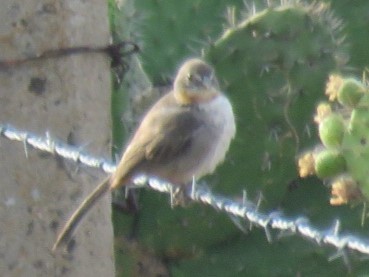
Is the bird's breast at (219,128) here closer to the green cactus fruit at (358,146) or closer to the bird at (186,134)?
the bird at (186,134)

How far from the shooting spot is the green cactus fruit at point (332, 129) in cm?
315

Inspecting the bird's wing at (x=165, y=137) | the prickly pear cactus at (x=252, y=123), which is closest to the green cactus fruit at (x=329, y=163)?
the bird's wing at (x=165, y=137)

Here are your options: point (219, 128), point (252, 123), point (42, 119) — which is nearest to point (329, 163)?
point (219, 128)

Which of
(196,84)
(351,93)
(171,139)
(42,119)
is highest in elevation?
(351,93)

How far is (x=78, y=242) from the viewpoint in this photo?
11.4 feet

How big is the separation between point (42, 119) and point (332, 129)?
85 cm

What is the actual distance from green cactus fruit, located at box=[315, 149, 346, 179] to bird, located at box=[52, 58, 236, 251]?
0.58m

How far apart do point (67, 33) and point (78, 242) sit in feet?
2.05

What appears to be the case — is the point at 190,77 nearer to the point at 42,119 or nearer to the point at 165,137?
the point at 165,137

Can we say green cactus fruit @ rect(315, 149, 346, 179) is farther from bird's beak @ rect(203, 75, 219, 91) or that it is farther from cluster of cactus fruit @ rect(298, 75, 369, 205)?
bird's beak @ rect(203, 75, 219, 91)

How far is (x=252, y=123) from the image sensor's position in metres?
4.31

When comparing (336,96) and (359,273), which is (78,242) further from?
(359,273)

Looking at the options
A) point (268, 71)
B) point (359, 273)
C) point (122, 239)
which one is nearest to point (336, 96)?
point (268, 71)

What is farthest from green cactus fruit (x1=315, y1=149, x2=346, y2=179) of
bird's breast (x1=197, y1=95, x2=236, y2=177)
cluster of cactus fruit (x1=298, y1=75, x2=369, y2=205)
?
bird's breast (x1=197, y1=95, x2=236, y2=177)
